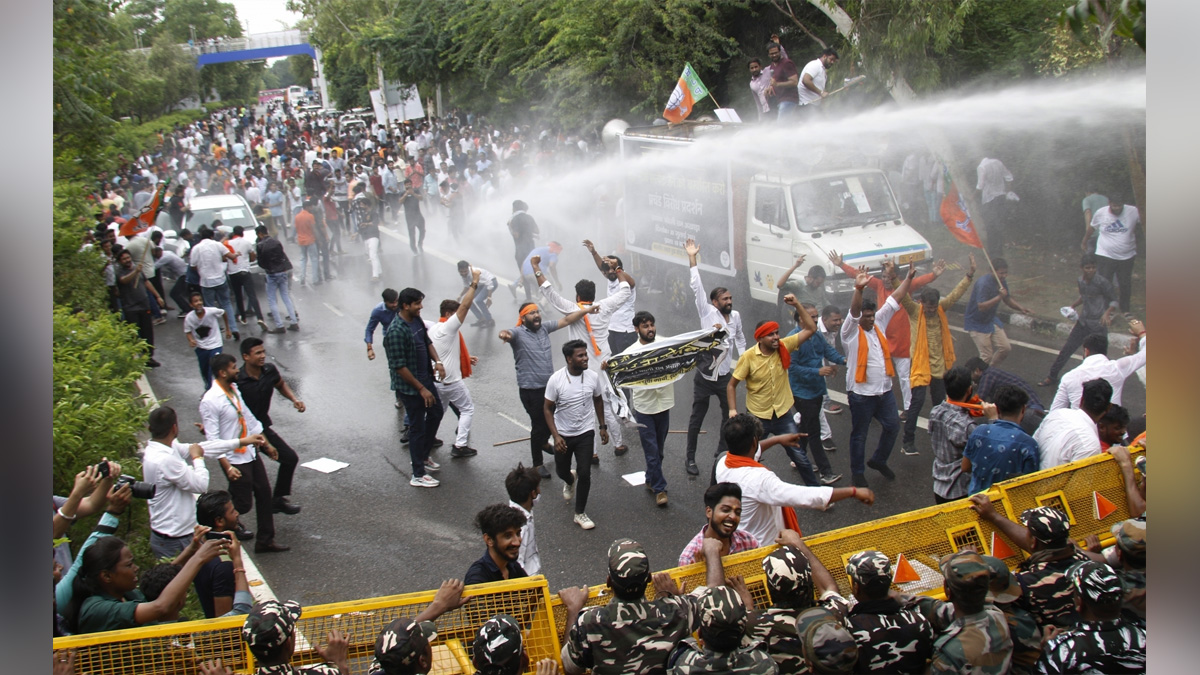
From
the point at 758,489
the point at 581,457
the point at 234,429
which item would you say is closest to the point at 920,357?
the point at 581,457

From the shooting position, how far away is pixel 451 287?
16.1 metres

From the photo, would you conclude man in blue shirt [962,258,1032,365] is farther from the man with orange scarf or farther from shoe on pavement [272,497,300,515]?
shoe on pavement [272,497,300,515]

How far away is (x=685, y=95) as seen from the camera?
14109 millimetres

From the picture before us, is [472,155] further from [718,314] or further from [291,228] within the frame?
[718,314]

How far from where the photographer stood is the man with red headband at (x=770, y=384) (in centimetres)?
686

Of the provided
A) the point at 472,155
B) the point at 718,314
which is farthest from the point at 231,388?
the point at 472,155

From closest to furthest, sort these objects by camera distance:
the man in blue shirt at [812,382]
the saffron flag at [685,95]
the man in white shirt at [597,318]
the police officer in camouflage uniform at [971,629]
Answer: the police officer in camouflage uniform at [971,629]
the man in blue shirt at [812,382]
the man in white shirt at [597,318]
the saffron flag at [685,95]

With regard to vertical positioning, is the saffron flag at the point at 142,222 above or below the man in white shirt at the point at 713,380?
above

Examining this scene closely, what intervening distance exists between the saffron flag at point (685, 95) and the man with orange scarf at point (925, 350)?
6.90 meters

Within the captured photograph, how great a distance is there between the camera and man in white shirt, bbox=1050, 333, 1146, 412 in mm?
6570

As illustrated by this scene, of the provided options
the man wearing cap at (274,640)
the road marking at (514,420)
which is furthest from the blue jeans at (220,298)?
the man wearing cap at (274,640)

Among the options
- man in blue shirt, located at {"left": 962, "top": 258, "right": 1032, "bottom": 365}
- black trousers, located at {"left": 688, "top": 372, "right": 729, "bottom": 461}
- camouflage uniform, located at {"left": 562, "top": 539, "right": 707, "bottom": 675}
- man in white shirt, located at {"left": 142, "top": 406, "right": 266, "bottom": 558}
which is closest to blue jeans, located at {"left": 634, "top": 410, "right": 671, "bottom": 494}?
black trousers, located at {"left": 688, "top": 372, "right": 729, "bottom": 461}

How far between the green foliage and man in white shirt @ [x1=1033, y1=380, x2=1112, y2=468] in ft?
19.5

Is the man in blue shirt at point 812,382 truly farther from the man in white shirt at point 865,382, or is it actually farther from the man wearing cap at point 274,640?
the man wearing cap at point 274,640
